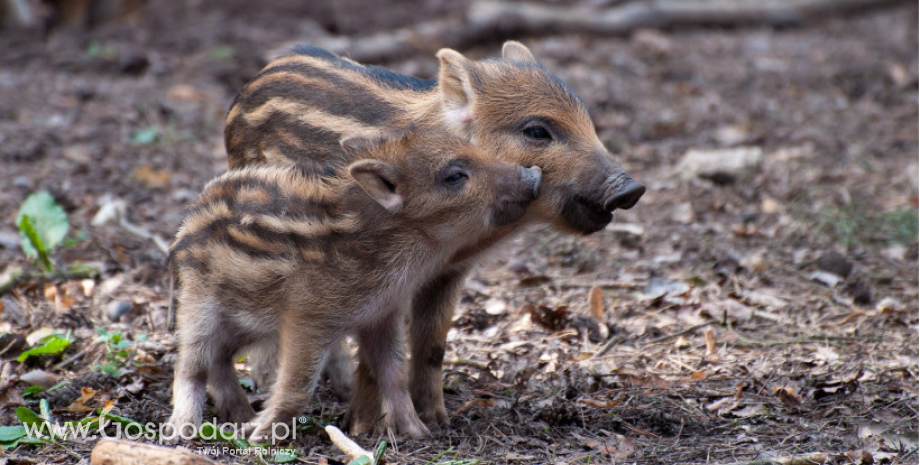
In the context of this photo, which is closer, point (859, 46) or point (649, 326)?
point (649, 326)

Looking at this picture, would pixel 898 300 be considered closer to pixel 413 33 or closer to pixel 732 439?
pixel 732 439

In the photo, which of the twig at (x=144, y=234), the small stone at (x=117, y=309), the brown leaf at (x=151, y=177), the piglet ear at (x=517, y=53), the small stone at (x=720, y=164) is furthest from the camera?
the small stone at (x=720, y=164)

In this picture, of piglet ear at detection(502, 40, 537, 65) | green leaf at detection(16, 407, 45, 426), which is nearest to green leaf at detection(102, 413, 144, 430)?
green leaf at detection(16, 407, 45, 426)

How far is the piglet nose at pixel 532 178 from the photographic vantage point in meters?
3.97

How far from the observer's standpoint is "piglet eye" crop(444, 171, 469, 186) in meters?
3.97

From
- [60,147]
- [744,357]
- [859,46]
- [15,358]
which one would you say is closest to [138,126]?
[60,147]

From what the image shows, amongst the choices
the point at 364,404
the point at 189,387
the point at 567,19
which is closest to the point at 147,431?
the point at 189,387

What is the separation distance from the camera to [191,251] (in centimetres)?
422

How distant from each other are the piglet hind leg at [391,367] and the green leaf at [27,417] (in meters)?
1.38

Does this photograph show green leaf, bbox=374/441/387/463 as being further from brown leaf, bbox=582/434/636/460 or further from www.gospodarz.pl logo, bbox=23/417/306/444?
brown leaf, bbox=582/434/636/460

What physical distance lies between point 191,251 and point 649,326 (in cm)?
263

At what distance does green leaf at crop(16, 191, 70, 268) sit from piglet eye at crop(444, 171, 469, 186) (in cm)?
283

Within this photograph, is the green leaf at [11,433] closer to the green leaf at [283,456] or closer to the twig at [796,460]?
the green leaf at [283,456]

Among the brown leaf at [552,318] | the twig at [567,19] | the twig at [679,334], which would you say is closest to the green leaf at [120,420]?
the brown leaf at [552,318]
